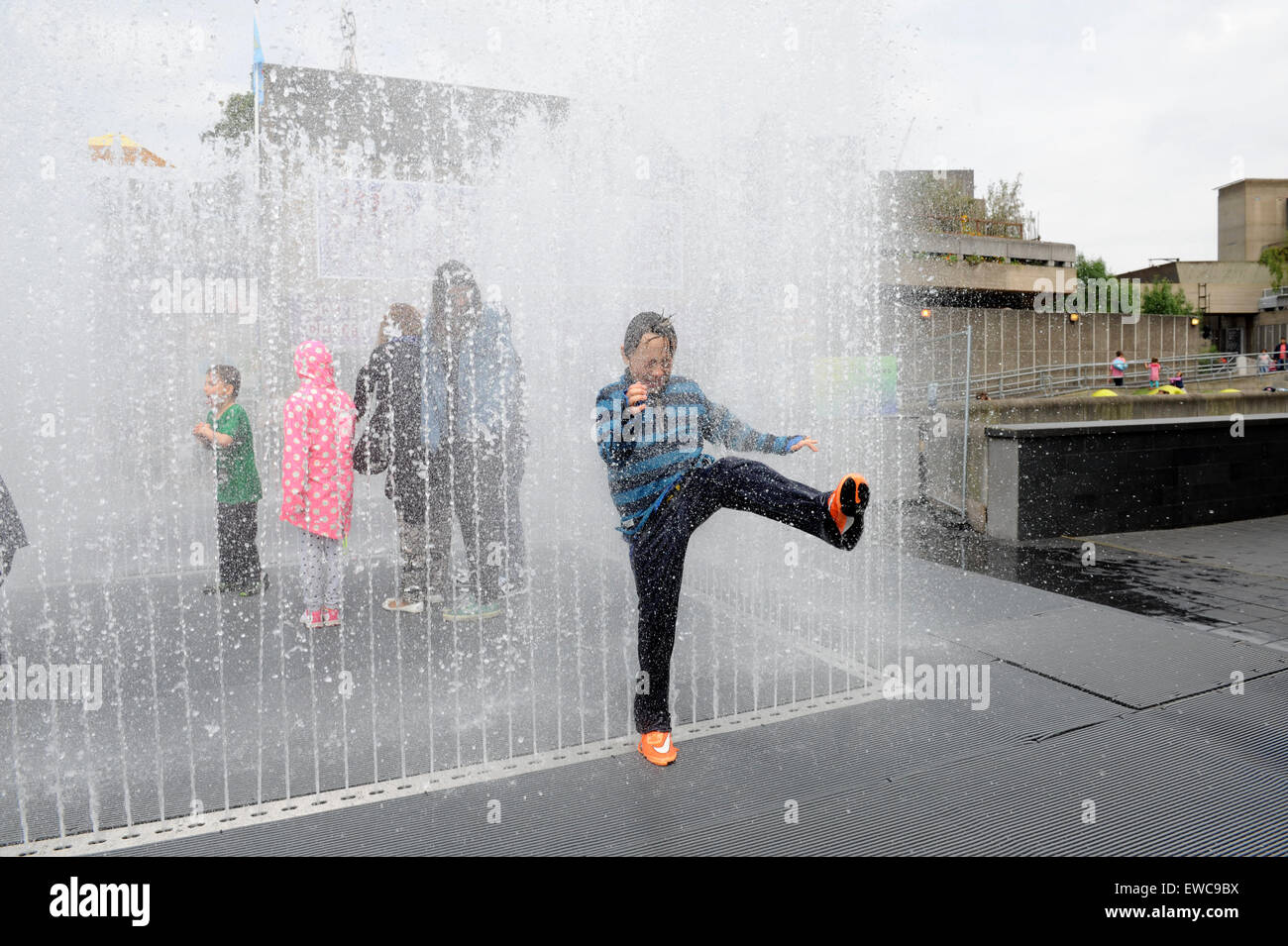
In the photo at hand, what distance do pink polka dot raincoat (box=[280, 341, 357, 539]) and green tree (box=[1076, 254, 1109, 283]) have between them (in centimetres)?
6931

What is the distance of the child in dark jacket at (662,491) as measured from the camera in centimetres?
326

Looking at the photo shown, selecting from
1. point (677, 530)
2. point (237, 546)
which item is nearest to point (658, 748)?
point (677, 530)

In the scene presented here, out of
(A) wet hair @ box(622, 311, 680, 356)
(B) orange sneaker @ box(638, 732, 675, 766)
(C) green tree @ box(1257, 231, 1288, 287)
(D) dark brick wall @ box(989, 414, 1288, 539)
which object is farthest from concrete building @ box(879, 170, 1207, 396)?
(B) orange sneaker @ box(638, 732, 675, 766)

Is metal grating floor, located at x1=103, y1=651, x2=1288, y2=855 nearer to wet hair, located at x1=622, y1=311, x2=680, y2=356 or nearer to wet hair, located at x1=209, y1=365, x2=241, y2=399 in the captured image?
wet hair, located at x1=622, y1=311, x2=680, y2=356

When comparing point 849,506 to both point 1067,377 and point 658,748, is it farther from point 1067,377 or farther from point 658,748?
point 1067,377

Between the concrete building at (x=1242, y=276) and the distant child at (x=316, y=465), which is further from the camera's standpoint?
the concrete building at (x=1242, y=276)

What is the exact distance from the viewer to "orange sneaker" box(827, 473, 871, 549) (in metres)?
3.10

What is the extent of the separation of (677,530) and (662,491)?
0.55ft

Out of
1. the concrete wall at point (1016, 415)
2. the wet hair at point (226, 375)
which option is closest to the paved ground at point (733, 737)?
the wet hair at point (226, 375)

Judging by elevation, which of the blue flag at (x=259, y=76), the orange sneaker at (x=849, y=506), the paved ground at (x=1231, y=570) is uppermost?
the blue flag at (x=259, y=76)

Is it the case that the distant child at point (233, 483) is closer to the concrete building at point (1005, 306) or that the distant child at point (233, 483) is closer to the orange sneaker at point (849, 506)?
the orange sneaker at point (849, 506)

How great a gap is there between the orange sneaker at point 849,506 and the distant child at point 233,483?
4112 millimetres

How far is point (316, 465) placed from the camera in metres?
4.93
